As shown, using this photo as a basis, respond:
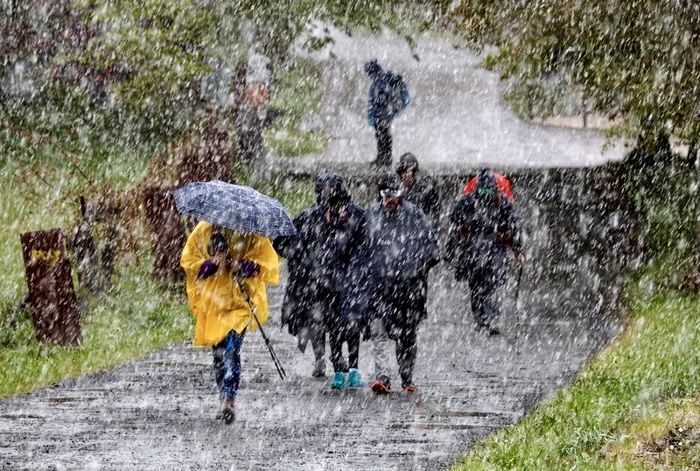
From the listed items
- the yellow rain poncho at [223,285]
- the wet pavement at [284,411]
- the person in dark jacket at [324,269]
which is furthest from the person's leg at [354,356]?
the yellow rain poncho at [223,285]

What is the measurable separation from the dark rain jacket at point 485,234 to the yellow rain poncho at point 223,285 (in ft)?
13.5

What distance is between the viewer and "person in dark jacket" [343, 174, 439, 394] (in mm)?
9914

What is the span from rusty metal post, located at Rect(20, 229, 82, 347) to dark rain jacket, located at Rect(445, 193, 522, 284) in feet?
11.6

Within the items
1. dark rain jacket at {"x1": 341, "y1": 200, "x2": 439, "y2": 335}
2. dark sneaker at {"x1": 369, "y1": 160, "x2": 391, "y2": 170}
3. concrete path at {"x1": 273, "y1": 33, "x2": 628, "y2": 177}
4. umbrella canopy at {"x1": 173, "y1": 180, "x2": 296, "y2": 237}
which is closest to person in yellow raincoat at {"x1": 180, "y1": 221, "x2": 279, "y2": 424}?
umbrella canopy at {"x1": 173, "y1": 180, "x2": 296, "y2": 237}

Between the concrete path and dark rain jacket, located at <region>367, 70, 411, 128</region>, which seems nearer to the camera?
dark rain jacket, located at <region>367, 70, 411, 128</region>

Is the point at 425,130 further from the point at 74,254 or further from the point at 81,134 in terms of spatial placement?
the point at 74,254

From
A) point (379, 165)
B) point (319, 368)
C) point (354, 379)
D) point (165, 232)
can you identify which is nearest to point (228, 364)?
point (354, 379)

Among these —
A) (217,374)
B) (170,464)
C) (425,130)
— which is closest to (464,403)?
(217,374)

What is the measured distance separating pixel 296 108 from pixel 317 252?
24.6 m

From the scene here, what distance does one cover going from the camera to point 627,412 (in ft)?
28.1

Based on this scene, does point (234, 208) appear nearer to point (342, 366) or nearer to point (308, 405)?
point (308, 405)

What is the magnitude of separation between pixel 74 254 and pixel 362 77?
26.0m

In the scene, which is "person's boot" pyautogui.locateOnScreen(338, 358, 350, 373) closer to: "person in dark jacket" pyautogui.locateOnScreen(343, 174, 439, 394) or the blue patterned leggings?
"person in dark jacket" pyautogui.locateOnScreen(343, 174, 439, 394)

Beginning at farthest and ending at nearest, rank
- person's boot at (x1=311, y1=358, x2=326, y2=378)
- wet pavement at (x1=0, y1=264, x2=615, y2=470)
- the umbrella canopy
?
person's boot at (x1=311, y1=358, x2=326, y2=378), the umbrella canopy, wet pavement at (x1=0, y1=264, x2=615, y2=470)
